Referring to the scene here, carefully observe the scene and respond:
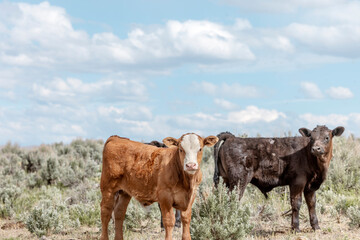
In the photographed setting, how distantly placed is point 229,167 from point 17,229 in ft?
20.2

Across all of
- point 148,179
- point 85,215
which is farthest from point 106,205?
point 85,215

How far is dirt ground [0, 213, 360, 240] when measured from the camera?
10.2 metres

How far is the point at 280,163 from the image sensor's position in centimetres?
1130

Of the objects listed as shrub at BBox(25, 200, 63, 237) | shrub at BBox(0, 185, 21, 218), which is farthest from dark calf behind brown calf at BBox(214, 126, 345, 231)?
shrub at BBox(0, 185, 21, 218)

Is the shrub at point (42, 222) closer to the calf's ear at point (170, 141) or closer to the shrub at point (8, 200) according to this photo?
the shrub at point (8, 200)

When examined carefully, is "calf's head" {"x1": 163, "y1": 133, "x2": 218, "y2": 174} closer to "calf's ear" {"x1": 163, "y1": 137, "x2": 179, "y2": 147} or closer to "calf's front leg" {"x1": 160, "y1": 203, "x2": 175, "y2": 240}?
"calf's ear" {"x1": 163, "y1": 137, "x2": 179, "y2": 147}

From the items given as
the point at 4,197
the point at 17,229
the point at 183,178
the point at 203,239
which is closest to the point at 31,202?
the point at 4,197

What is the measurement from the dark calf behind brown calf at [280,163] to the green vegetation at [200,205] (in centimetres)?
68

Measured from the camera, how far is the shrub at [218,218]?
9023 mm

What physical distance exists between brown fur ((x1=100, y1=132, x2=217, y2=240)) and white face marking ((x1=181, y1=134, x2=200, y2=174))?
20cm

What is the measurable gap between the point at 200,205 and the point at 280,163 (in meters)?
2.86

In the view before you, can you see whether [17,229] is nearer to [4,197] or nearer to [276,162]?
[4,197]

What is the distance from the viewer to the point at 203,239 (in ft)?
29.5

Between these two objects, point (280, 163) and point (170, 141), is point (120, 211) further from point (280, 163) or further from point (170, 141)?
point (280, 163)
